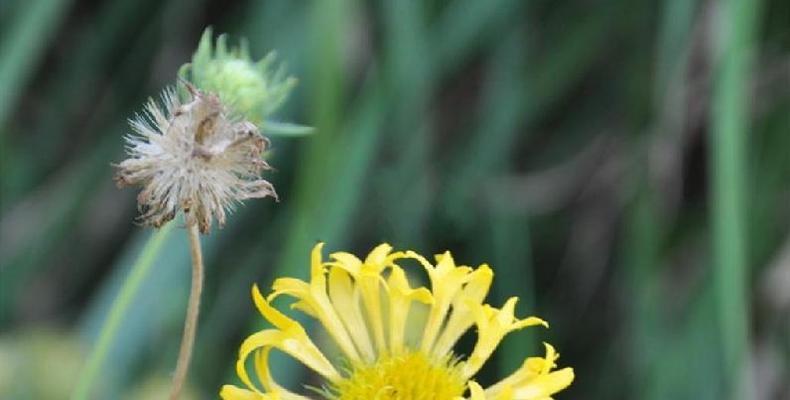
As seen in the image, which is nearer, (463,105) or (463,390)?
(463,390)

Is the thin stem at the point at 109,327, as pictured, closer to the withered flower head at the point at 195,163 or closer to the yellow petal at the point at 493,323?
the withered flower head at the point at 195,163

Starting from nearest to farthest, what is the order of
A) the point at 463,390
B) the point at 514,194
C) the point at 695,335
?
the point at 463,390 → the point at 695,335 → the point at 514,194

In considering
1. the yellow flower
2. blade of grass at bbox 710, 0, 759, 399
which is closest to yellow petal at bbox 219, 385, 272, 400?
the yellow flower

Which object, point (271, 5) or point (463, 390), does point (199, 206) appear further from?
point (271, 5)

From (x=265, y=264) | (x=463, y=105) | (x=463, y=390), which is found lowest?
(x=463, y=390)

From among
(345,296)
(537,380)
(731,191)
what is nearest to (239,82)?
(345,296)

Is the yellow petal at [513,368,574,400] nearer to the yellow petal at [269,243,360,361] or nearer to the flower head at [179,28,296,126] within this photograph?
the yellow petal at [269,243,360,361]

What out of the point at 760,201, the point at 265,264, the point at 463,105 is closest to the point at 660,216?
the point at 760,201

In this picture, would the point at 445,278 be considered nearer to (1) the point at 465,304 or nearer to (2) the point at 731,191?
(1) the point at 465,304
